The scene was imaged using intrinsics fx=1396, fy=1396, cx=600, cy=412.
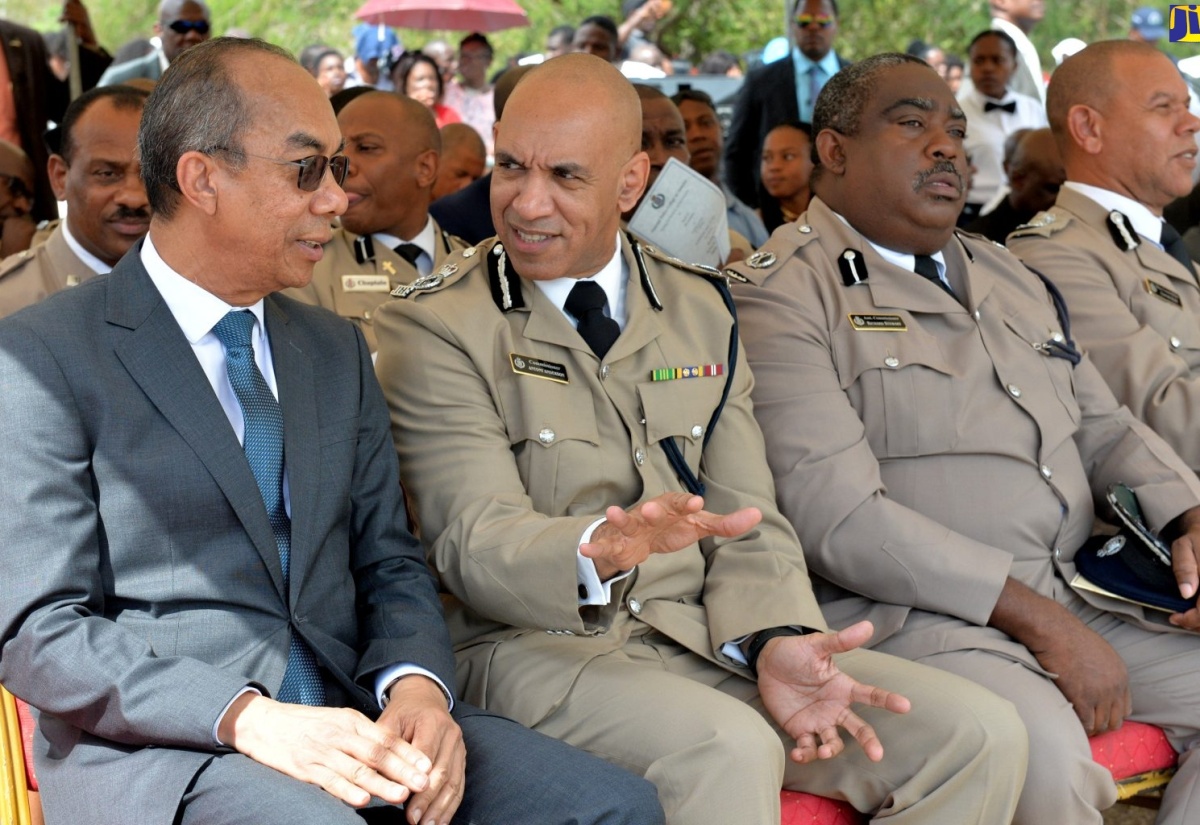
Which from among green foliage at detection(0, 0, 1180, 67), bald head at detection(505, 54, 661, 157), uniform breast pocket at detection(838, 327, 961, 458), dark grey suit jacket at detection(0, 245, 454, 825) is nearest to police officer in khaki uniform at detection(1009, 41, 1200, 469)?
uniform breast pocket at detection(838, 327, 961, 458)

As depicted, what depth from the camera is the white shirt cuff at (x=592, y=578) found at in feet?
7.63

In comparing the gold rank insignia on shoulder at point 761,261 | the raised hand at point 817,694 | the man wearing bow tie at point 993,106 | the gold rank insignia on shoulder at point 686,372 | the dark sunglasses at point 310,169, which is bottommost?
the man wearing bow tie at point 993,106

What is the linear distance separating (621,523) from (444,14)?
6937 mm

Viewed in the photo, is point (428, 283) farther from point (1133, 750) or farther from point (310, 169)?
point (1133, 750)

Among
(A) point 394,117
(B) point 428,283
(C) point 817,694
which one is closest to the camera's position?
(C) point 817,694

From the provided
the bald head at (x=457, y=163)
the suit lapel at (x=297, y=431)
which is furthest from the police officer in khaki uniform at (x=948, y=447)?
the bald head at (x=457, y=163)

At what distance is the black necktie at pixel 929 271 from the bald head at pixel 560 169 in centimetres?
85

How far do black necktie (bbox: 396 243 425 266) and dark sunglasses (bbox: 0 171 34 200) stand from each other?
3.98ft

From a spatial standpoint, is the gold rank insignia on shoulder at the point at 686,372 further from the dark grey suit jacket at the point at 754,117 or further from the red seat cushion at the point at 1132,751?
the dark grey suit jacket at the point at 754,117

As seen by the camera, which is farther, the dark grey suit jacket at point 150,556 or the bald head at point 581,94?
the bald head at point 581,94

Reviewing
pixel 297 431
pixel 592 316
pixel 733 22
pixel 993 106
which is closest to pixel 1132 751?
pixel 592 316

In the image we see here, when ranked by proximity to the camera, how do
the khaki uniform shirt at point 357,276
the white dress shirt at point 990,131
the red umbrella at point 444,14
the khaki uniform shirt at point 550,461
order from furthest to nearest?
1. the red umbrella at point 444,14
2. the white dress shirt at point 990,131
3. the khaki uniform shirt at point 357,276
4. the khaki uniform shirt at point 550,461

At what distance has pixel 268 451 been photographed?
2.28m

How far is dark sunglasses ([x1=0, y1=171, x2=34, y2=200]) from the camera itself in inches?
173
